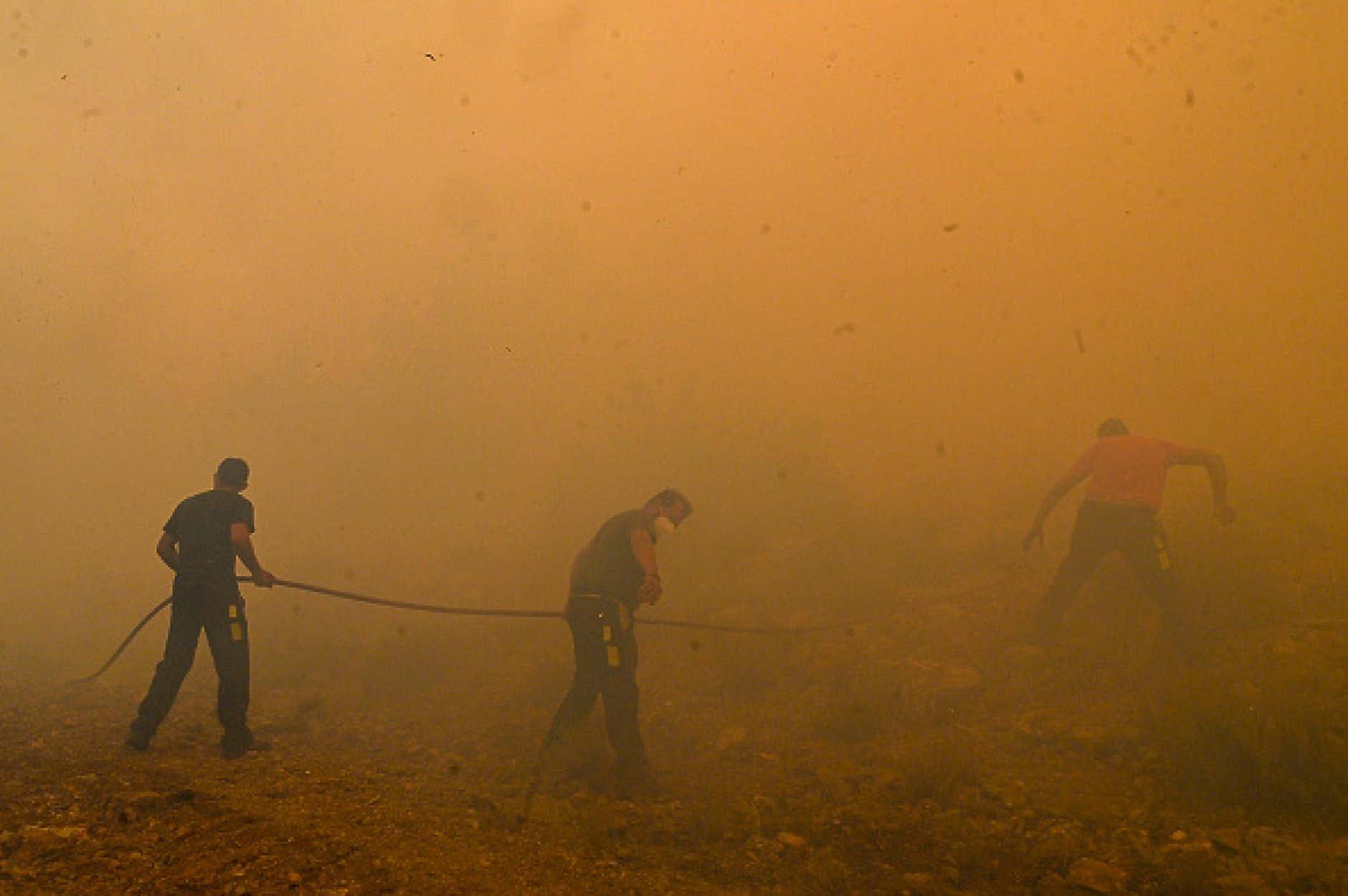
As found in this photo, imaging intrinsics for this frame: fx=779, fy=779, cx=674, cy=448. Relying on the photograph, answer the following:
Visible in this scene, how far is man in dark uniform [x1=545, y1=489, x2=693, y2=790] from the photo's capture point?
4953mm

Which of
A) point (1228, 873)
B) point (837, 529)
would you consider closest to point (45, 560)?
point (837, 529)

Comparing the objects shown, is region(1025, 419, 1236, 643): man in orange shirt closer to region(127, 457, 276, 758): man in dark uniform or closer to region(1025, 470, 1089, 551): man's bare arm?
region(1025, 470, 1089, 551): man's bare arm

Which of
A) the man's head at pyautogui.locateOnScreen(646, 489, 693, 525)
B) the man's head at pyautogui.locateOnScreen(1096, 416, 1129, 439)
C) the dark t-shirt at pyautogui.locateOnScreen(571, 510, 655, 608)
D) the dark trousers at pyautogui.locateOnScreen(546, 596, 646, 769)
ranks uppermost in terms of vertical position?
the man's head at pyautogui.locateOnScreen(1096, 416, 1129, 439)

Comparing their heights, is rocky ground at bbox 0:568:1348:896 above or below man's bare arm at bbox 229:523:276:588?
below

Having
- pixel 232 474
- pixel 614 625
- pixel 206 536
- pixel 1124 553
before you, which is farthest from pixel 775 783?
pixel 232 474

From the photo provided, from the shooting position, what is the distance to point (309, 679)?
828cm

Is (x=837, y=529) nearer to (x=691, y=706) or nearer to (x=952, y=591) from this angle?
(x=952, y=591)

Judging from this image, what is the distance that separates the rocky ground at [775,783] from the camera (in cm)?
323

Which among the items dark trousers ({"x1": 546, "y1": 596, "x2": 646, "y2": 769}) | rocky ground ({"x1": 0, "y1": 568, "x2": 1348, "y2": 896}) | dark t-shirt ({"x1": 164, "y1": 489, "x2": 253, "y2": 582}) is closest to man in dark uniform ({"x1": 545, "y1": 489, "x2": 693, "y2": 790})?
dark trousers ({"x1": 546, "y1": 596, "x2": 646, "y2": 769})

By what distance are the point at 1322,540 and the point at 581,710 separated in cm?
702

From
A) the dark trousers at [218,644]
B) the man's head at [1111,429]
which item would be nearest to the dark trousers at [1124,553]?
the man's head at [1111,429]

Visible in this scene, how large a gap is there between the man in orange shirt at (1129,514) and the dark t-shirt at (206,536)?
6082 mm

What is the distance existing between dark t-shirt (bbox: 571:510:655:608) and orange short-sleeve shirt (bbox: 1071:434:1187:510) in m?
3.66

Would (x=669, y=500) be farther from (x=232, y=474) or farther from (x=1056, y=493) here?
(x=1056, y=493)
